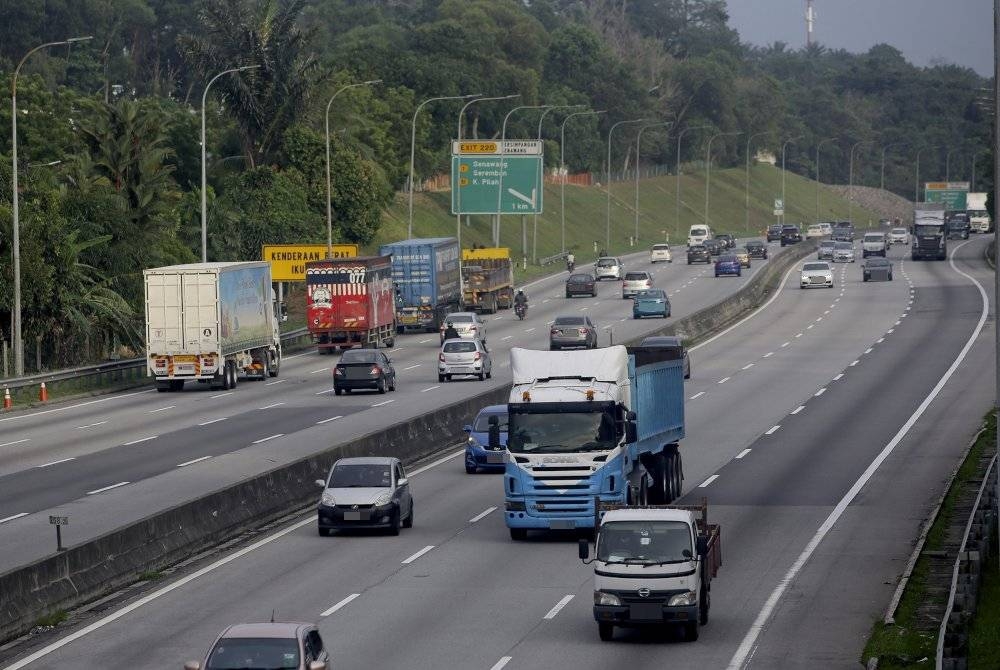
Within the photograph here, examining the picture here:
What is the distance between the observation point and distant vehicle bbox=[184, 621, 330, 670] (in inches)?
682

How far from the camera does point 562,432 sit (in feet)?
100

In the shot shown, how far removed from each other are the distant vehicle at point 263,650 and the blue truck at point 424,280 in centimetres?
6219

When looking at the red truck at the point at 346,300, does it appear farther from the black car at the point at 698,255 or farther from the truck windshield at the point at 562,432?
the black car at the point at 698,255

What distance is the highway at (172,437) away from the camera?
34.5 meters

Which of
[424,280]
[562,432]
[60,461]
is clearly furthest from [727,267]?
[562,432]

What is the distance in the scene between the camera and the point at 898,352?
70875 mm

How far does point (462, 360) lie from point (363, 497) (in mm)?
29256

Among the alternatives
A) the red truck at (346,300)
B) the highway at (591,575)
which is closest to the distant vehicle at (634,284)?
the red truck at (346,300)

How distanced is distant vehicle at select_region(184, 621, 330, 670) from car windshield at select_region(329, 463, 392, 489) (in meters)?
14.8

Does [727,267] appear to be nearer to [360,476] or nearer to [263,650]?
[360,476]

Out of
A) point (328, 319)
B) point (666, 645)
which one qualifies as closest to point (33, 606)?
point (666, 645)

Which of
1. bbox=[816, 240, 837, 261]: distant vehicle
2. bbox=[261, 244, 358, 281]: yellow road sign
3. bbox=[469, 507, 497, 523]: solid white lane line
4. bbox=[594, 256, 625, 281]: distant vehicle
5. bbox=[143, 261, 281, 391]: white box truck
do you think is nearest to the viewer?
bbox=[469, 507, 497, 523]: solid white lane line

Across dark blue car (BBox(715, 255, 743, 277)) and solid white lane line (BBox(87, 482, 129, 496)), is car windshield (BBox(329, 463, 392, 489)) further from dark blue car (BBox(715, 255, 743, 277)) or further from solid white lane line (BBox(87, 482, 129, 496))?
dark blue car (BBox(715, 255, 743, 277))

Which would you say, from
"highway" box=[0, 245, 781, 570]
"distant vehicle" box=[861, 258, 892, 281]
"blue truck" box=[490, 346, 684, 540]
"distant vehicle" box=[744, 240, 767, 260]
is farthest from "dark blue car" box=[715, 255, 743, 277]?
"blue truck" box=[490, 346, 684, 540]
